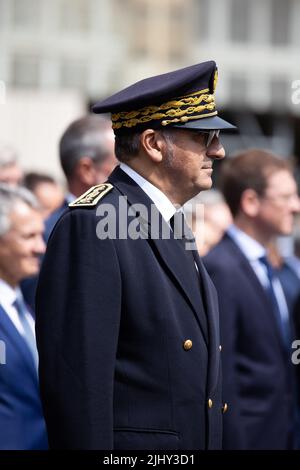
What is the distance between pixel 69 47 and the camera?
32031 mm

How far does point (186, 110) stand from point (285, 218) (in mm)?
2372

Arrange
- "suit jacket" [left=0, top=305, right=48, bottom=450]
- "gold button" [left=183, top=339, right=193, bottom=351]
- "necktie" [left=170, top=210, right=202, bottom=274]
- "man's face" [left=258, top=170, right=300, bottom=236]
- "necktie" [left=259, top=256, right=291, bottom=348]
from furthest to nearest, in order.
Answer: "man's face" [left=258, top=170, right=300, bottom=236] < "necktie" [left=259, top=256, right=291, bottom=348] < "suit jacket" [left=0, top=305, right=48, bottom=450] < "necktie" [left=170, top=210, right=202, bottom=274] < "gold button" [left=183, top=339, right=193, bottom=351]

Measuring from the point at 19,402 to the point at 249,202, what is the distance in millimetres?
1948

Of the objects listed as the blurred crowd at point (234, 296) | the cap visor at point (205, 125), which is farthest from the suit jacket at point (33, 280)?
the cap visor at point (205, 125)

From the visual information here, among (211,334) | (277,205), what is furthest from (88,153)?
(211,334)

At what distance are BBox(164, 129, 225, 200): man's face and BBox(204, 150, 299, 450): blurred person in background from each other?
150 centimetres

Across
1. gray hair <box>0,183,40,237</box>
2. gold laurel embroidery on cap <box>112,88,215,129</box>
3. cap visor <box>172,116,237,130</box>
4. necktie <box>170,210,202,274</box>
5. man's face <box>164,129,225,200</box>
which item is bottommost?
gray hair <box>0,183,40,237</box>

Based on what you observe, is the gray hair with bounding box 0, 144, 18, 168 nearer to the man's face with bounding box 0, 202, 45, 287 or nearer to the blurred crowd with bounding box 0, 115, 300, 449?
the blurred crowd with bounding box 0, 115, 300, 449

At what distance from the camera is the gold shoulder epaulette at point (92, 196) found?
322 centimetres

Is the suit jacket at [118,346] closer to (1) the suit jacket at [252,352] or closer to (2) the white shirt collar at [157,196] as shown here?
(2) the white shirt collar at [157,196]

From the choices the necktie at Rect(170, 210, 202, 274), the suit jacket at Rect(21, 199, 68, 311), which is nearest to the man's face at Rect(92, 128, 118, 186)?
the suit jacket at Rect(21, 199, 68, 311)

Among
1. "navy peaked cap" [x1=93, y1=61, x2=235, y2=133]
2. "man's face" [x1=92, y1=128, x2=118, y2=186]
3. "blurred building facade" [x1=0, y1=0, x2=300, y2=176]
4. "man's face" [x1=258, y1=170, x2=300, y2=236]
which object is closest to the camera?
"navy peaked cap" [x1=93, y1=61, x2=235, y2=133]

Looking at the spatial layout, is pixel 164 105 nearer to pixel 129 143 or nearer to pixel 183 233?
pixel 129 143

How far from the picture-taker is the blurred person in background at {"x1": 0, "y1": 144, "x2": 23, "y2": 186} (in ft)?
22.8
